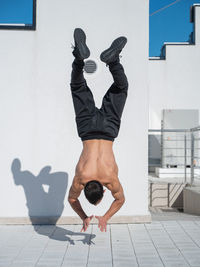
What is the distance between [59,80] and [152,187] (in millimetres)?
3122

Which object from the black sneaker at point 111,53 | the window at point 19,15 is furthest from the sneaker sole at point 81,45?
the window at point 19,15

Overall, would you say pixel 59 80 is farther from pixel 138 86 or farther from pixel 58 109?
pixel 138 86

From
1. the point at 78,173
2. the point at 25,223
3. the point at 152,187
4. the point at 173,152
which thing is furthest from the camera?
→ the point at 173,152

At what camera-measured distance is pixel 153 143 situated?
8.78 meters

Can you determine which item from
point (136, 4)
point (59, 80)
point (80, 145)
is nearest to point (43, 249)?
point (80, 145)

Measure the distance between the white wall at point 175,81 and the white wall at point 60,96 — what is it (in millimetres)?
4600

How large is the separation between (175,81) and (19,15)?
5.37m

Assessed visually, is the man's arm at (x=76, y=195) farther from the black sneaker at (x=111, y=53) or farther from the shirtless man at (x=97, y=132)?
the black sneaker at (x=111, y=53)

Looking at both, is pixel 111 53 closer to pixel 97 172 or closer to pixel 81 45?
pixel 81 45

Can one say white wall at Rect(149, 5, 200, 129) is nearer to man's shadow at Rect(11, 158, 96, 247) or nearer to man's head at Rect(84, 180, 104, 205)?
man's shadow at Rect(11, 158, 96, 247)

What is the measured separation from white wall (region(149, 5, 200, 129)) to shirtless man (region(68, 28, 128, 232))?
576 centimetres

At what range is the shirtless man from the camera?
9.16 feet

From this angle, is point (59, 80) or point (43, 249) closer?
point (43, 249)

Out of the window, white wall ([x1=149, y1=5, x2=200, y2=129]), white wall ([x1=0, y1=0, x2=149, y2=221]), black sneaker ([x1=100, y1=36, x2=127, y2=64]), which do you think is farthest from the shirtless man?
white wall ([x1=149, y1=5, x2=200, y2=129])
